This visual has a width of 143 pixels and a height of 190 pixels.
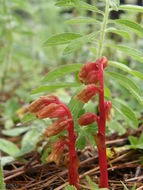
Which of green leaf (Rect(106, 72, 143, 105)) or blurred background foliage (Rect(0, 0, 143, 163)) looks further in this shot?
Result: blurred background foliage (Rect(0, 0, 143, 163))

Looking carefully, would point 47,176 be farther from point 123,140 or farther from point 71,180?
point 123,140

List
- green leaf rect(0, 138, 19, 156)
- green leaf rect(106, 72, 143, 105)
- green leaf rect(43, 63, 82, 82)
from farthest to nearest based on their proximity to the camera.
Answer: green leaf rect(0, 138, 19, 156), green leaf rect(43, 63, 82, 82), green leaf rect(106, 72, 143, 105)

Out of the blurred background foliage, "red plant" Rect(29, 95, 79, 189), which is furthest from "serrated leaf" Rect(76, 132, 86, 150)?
"red plant" Rect(29, 95, 79, 189)

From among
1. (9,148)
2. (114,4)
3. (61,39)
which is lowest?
(9,148)

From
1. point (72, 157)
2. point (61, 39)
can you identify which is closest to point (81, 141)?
point (72, 157)

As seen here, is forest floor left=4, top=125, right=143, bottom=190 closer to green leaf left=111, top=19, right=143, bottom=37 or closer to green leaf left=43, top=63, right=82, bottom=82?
green leaf left=43, top=63, right=82, bottom=82

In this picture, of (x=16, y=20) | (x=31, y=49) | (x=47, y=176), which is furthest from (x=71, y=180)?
(x=31, y=49)

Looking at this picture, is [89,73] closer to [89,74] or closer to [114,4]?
[89,74]

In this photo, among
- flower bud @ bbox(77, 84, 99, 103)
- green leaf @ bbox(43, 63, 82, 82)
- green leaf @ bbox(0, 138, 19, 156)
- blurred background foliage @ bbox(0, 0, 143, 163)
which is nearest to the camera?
flower bud @ bbox(77, 84, 99, 103)
